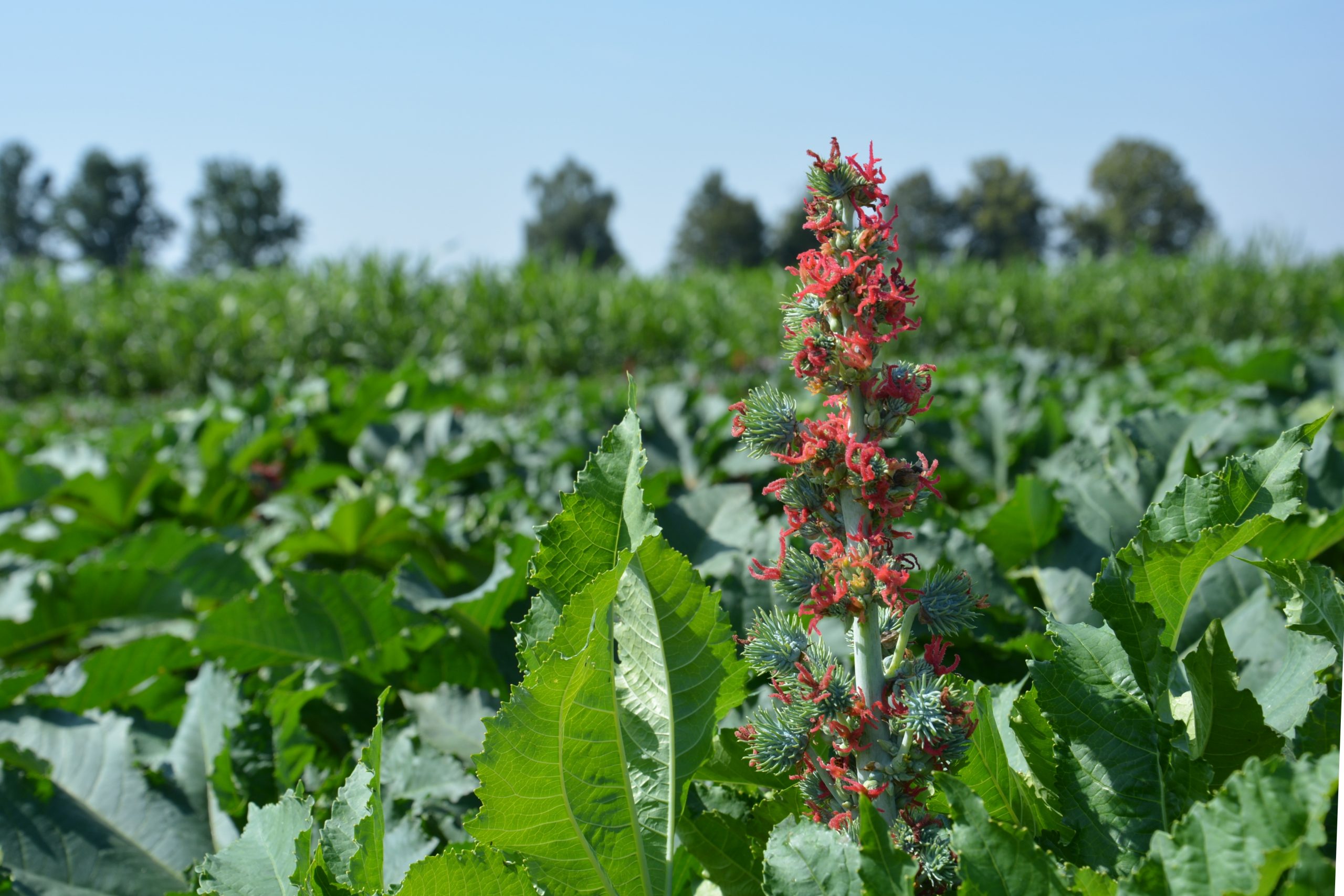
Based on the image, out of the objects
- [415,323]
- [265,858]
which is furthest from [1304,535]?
[415,323]

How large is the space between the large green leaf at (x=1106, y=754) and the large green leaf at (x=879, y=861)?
0.23m

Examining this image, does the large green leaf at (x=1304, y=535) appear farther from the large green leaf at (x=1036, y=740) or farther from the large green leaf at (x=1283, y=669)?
the large green leaf at (x=1036, y=740)

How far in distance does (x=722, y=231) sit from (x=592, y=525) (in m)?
80.6

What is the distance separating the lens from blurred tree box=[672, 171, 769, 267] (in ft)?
260

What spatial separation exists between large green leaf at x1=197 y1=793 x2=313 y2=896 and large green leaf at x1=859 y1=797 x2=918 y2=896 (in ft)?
1.66

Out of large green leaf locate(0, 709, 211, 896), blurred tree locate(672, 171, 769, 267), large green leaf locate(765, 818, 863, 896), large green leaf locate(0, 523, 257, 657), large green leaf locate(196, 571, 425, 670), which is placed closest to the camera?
large green leaf locate(765, 818, 863, 896)

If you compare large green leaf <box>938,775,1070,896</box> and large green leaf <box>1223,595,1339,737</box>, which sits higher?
large green leaf <box>1223,595,1339,737</box>

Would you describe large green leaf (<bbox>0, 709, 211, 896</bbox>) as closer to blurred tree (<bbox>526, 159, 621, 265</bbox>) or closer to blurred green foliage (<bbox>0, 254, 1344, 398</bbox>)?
blurred green foliage (<bbox>0, 254, 1344, 398</bbox>)

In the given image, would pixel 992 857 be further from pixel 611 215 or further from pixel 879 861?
pixel 611 215

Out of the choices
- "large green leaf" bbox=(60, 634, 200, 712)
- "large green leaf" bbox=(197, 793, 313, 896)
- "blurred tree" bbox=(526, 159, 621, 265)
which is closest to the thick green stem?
"large green leaf" bbox=(197, 793, 313, 896)

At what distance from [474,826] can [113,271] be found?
14327 millimetres

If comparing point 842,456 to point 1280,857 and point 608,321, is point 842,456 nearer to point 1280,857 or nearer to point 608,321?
point 1280,857

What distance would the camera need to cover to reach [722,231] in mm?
79250

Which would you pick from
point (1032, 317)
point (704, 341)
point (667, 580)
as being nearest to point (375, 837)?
point (667, 580)
